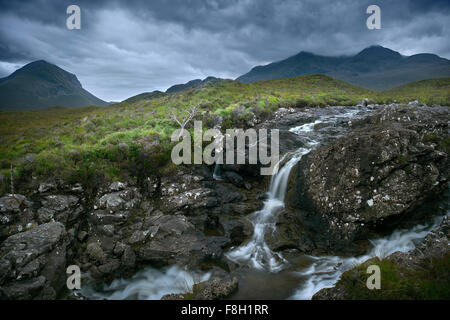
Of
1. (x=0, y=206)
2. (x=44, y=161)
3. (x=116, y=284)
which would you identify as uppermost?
(x=44, y=161)

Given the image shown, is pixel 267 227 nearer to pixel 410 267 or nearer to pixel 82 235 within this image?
pixel 410 267

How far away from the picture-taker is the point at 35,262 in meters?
6.82

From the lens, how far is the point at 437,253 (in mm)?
5289

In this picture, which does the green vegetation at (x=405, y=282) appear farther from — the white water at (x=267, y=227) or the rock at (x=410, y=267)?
the white water at (x=267, y=227)

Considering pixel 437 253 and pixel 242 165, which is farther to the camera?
pixel 242 165

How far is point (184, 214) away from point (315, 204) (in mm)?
6230

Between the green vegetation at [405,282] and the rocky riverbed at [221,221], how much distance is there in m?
2.36

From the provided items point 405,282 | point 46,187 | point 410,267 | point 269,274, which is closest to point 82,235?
point 46,187

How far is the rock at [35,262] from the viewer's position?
6279mm

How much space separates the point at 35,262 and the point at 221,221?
6.96 meters

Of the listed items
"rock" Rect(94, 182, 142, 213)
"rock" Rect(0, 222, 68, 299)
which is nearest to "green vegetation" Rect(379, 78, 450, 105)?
"rock" Rect(94, 182, 142, 213)

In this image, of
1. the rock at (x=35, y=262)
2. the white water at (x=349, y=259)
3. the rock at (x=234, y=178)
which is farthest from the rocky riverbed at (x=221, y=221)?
the rock at (x=234, y=178)

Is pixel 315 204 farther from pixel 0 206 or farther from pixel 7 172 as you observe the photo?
pixel 7 172
